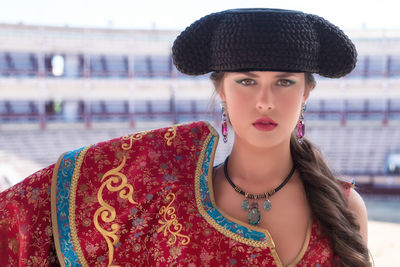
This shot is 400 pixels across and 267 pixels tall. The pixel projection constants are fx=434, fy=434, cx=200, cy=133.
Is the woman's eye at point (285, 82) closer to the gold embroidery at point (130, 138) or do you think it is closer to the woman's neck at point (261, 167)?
the woman's neck at point (261, 167)

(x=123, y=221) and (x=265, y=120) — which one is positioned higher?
(x=265, y=120)

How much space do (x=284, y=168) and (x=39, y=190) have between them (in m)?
0.54

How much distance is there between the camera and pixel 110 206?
904 mm

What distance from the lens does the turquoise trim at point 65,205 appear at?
86 centimetres

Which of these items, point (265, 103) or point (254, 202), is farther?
point (254, 202)

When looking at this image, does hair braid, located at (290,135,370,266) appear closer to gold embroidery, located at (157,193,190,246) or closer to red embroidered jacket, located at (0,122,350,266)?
red embroidered jacket, located at (0,122,350,266)

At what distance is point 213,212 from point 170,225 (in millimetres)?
95

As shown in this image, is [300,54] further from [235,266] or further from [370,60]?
[370,60]

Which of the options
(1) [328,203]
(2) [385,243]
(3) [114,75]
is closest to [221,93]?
(1) [328,203]

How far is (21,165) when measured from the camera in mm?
8141

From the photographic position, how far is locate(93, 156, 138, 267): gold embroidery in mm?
881

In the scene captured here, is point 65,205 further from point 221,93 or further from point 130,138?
point 221,93

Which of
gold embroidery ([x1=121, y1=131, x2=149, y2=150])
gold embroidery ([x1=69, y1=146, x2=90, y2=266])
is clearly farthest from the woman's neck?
gold embroidery ([x1=69, y1=146, x2=90, y2=266])

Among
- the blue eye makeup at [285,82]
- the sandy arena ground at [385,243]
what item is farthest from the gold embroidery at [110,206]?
the sandy arena ground at [385,243]
